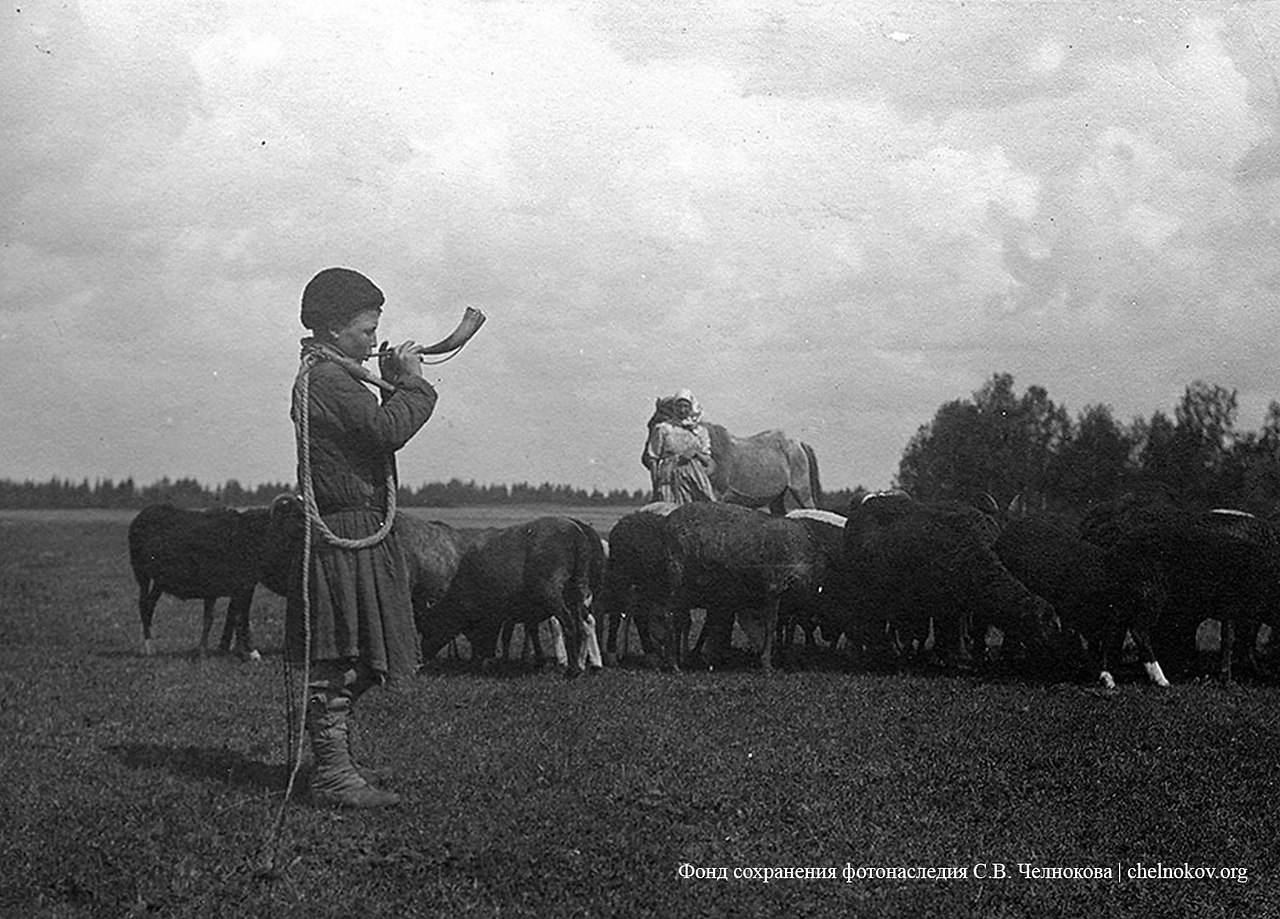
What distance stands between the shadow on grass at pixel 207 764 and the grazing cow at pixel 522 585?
4.55m

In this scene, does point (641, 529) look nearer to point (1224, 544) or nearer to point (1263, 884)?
point (1224, 544)

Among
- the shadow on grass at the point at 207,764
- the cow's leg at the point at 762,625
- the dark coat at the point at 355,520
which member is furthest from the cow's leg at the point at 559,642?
Answer: the dark coat at the point at 355,520

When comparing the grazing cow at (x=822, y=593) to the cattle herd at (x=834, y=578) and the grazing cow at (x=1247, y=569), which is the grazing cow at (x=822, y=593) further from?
the grazing cow at (x=1247, y=569)

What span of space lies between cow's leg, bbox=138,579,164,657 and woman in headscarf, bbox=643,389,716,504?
5.09 metres

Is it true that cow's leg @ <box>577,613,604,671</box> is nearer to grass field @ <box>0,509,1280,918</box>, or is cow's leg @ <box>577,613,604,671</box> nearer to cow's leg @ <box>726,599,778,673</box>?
cow's leg @ <box>726,599,778,673</box>

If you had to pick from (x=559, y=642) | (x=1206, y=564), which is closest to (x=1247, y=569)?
(x=1206, y=564)

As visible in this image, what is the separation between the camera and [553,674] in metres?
10.5

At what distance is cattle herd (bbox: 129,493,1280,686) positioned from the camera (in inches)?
403

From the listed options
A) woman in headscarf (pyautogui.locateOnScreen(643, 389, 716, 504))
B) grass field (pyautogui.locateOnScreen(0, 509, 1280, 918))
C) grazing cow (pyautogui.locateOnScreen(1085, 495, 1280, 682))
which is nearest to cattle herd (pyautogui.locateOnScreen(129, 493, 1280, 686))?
grazing cow (pyautogui.locateOnScreen(1085, 495, 1280, 682))

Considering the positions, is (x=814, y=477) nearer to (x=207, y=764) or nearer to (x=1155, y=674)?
(x=1155, y=674)

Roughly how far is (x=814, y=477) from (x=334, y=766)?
408 inches

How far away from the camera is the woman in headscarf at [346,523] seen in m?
5.62

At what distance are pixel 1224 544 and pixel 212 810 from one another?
8347 mm

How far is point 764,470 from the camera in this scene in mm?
14406
